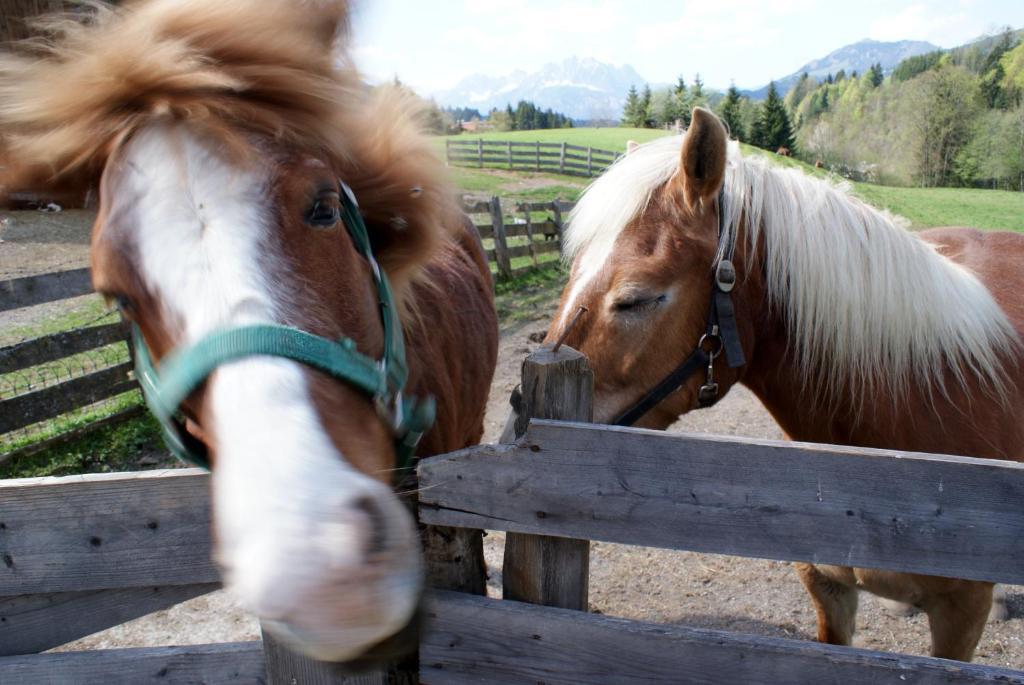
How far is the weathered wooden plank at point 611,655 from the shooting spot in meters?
1.63

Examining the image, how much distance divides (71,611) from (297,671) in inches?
31.2

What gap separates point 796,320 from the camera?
215 centimetres

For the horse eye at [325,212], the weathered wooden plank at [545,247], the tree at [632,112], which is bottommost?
the weathered wooden plank at [545,247]

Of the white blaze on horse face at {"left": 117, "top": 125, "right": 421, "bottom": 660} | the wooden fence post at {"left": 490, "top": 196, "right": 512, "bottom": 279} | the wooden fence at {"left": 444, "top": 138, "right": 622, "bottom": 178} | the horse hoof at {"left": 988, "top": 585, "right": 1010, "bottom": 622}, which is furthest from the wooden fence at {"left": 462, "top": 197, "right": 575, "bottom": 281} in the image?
the wooden fence at {"left": 444, "top": 138, "right": 622, "bottom": 178}

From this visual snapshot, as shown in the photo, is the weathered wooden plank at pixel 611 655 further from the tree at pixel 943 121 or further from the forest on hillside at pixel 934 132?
the tree at pixel 943 121

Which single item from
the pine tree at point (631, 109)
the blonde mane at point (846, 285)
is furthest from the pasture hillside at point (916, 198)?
the pine tree at point (631, 109)

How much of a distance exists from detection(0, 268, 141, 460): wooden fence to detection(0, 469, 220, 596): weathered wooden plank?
3.69m

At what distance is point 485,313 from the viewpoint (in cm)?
325

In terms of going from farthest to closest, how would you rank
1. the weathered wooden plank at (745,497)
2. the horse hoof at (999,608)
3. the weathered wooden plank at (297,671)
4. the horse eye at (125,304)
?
the horse hoof at (999,608) < the weathered wooden plank at (297,671) < the weathered wooden plank at (745,497) < the horse eye at (125,304)

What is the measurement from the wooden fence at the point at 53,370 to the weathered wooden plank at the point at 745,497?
4.72 metres

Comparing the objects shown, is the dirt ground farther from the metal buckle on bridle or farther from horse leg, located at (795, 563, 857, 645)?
the metal buckle on bridle

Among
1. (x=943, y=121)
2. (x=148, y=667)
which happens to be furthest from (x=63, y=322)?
(x=943, y=121)

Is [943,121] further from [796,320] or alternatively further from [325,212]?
[325,212]

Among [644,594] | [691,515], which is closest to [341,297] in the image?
[691,515]
